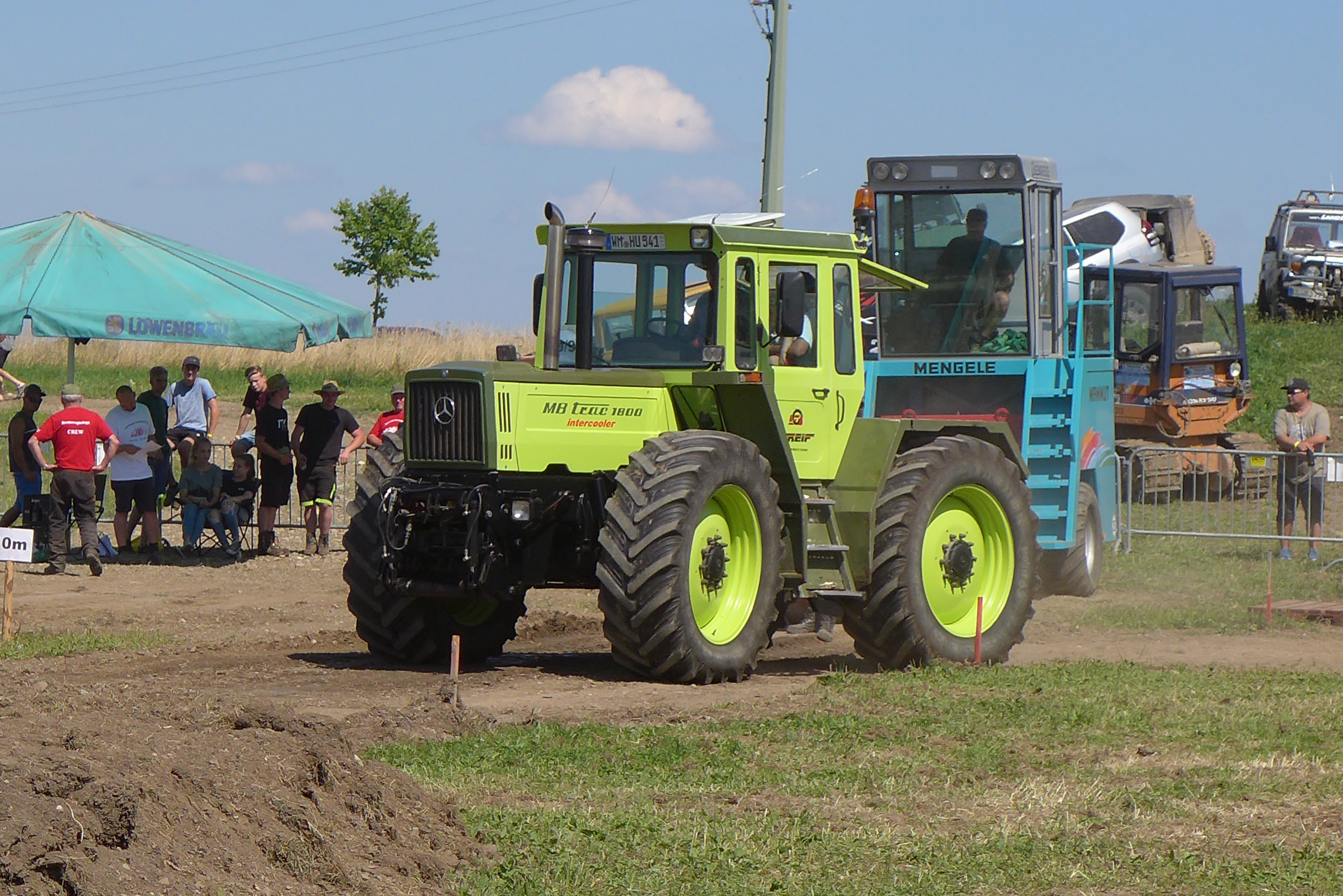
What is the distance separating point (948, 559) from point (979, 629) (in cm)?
55

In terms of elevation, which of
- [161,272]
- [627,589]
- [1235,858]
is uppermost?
[161,272]

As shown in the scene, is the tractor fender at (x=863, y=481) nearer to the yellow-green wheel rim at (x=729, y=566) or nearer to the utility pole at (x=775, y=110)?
the yellow-green wheel rim at (x=729, y=566)

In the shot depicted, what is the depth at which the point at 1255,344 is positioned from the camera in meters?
31.8

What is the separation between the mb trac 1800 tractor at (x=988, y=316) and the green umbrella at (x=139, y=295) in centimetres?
548

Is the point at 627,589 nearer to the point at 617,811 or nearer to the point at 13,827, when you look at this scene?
the point at 617,811

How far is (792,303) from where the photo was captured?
400 inches

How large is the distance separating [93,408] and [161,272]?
15.8m

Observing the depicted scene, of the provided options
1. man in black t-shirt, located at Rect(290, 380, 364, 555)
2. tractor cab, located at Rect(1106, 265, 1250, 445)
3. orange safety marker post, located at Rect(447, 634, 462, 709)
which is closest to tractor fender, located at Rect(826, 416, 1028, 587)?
orange safety marker post, located at Rect(447, 634, 462, 709)

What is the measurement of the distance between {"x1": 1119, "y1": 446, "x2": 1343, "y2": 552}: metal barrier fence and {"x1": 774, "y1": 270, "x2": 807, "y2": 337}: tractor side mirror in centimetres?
723

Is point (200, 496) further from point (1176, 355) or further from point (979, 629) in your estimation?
point (1176, 355)

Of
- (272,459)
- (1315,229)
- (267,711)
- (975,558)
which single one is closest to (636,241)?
(975,558)

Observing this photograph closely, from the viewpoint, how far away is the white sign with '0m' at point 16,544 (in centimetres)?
1238

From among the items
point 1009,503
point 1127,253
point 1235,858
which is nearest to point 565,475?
point 1009,503

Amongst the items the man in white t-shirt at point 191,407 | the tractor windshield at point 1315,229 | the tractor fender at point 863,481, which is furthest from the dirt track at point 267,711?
the tractor windshield at point 1315,229
